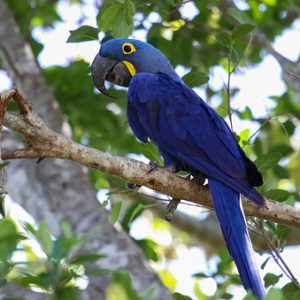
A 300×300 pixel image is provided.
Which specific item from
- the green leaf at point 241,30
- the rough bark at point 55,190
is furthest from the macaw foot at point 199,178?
the rough bark at point 55,190

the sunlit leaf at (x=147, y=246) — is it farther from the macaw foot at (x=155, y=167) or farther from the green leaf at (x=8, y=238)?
the green leaf at (x=8, y=238)

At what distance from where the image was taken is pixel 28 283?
280 centimetres

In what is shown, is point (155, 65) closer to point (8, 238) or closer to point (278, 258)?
point (278, 258)

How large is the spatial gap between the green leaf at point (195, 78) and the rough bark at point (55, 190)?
101 cm

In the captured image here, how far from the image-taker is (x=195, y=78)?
169 inches

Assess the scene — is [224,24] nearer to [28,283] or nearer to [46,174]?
[46,174]

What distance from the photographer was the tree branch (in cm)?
347

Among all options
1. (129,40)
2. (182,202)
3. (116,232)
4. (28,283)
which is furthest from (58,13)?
(28,283)

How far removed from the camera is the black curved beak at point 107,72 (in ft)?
15.6

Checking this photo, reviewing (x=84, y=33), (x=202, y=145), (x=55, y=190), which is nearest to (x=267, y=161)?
(x=202, y=145)

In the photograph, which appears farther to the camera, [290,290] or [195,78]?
[195,78]

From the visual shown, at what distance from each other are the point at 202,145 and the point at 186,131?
15 cm

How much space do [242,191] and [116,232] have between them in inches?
54.1

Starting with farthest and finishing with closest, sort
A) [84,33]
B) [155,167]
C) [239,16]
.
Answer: [239,16] → [84,33] → [155,167]
